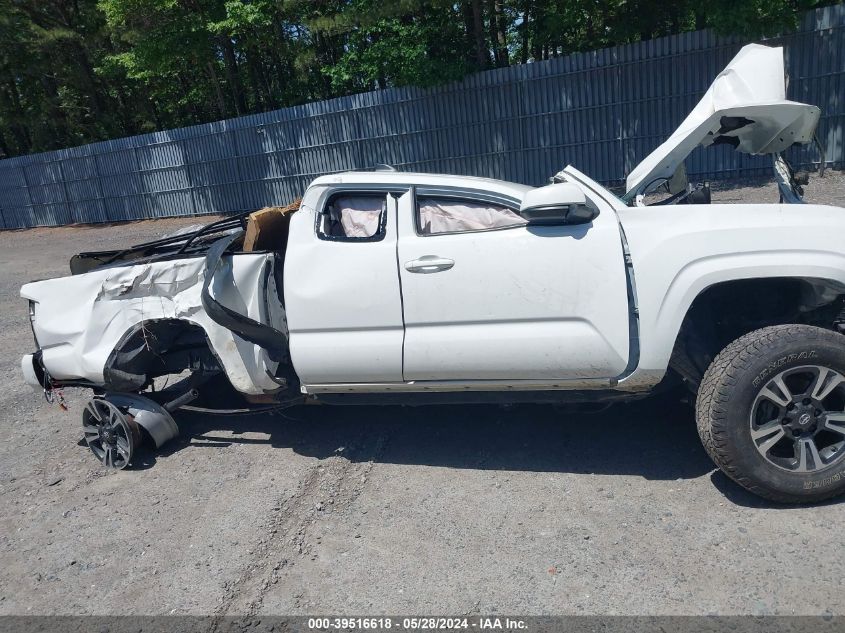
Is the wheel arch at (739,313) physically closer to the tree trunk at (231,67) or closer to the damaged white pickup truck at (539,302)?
the damaged white pickup truck at (539,302)

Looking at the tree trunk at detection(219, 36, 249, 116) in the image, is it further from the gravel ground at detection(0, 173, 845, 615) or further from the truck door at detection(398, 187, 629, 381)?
the truck door at detection(398, 187, 629, 381)

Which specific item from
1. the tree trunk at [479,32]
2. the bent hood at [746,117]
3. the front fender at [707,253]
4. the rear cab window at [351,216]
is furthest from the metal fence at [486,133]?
the rear cab window at [351,216]

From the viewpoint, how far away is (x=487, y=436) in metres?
4.98

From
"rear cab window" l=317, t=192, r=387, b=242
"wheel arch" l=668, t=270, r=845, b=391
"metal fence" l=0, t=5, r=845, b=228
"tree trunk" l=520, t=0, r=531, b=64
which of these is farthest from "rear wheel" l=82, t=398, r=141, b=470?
"tree trunk" l=520, t=0, r=531, b=64

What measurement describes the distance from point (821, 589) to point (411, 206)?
295 cm

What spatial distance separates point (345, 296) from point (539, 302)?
1201mm

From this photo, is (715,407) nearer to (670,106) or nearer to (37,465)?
(37,465)

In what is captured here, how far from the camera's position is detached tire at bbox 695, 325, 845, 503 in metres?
3.67

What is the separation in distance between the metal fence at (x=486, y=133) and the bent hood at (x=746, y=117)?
9281 millimetres

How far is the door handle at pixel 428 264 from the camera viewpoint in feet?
13.7

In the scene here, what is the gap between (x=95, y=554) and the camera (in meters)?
4.03

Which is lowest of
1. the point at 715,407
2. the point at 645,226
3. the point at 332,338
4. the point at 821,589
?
the point at 821,589

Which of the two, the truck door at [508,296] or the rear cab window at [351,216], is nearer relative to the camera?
the truck door at [508,296]

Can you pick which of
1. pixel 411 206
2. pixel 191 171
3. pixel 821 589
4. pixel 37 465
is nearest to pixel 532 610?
pixel 821 589
